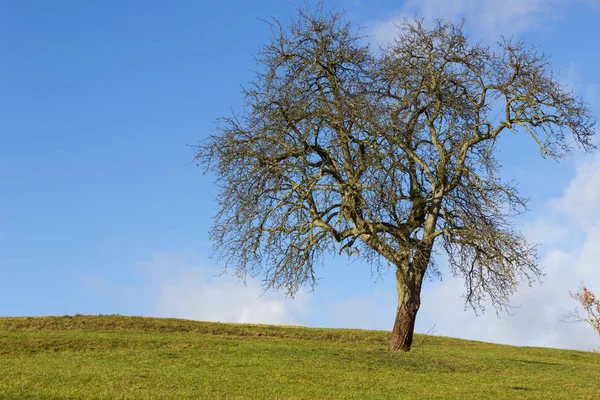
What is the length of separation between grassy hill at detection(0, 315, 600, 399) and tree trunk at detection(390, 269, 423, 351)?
129 cm

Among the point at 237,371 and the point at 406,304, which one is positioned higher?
the point at 406,304

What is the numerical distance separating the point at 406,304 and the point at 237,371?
8.94 m

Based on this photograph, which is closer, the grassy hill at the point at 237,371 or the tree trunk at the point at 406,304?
the grassy hill at the point at 237,371

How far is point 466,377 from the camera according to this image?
2250 centimetres

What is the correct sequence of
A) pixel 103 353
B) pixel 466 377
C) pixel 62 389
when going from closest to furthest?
pixel 62 389, pixel 466 377, pixel 103 353

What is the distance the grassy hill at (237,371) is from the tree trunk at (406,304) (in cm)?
129

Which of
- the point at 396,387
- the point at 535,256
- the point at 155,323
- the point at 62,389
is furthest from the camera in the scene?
the point at 155,323

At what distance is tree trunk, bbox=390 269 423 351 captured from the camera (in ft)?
89.6

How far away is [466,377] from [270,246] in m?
9.16

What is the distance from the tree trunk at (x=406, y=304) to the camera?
27312mm

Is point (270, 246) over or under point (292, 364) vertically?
over

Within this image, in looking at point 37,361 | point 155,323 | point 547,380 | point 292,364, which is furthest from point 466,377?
point 155,323

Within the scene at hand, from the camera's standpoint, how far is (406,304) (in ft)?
89.7

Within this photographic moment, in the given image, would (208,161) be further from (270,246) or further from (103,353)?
(103,353)
